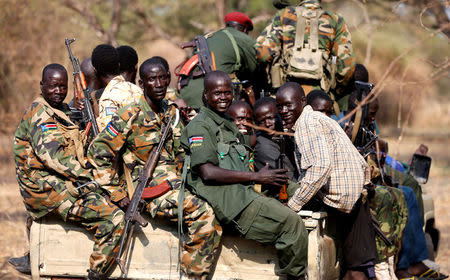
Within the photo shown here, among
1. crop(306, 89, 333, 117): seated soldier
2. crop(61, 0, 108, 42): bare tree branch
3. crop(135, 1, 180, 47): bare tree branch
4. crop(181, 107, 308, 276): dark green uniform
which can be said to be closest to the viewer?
crop(181, 107, 308, 276): dark green uniform

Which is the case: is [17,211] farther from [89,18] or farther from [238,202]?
[238,202]

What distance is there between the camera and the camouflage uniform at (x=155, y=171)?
4.60 meters

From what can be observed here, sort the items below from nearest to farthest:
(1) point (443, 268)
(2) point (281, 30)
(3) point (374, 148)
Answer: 1. (3) point (374, 148)
2. (2) point (281, 30)
3. (1) point (443, 268)

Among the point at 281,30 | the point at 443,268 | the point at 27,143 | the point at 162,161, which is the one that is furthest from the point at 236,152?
the point at 443,268

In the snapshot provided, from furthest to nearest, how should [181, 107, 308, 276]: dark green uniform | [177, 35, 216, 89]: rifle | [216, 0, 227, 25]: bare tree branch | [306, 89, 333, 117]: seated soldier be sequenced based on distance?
[216, 0, 227, 25]: bare tree branch, [177, 35, 216, 89]: rifle, [306, 89, 333, 117]: seated soldier, [181, 107, 308, 276]: dark green uniform

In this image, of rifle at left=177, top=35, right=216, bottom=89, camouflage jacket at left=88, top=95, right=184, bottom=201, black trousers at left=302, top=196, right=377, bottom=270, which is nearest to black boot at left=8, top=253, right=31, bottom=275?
camouflage jacket at left=88, top=95, right=184, bottom=201

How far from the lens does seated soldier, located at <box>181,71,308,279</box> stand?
4477 mm

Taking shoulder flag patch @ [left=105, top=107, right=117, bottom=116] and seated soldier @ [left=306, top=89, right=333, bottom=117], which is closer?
shoulder flag patch @ [left=105, top=107, right=117, bottom=116]

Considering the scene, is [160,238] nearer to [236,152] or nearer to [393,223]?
[236,152]

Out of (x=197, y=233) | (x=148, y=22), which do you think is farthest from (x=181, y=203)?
(x=148, y=22)

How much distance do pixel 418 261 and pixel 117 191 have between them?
334cm

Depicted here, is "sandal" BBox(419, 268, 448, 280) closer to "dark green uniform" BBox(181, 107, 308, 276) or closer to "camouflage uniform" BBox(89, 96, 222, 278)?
"dark green uniform" BBox(181, 107, 308, 276)

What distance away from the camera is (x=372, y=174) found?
588 cm

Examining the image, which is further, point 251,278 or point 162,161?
point 162,161
